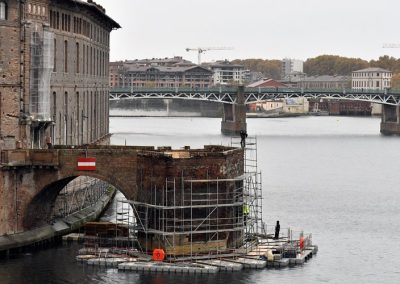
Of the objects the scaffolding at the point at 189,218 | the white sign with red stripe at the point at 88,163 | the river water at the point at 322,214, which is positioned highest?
the white sign with red stripe at the point at 88,163

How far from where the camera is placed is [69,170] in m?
59.7

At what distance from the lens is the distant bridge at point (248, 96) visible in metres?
176

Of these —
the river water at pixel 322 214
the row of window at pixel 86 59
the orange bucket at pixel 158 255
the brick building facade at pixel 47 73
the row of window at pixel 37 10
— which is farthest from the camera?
the row of window at pixel 86 59

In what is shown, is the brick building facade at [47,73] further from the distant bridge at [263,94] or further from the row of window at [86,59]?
the distant bridge at [263,94]

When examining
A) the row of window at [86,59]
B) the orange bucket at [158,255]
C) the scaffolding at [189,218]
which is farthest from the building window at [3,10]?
the orange bucket at [158,255]

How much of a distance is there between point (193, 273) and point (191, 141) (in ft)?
304

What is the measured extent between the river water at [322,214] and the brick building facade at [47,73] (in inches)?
287

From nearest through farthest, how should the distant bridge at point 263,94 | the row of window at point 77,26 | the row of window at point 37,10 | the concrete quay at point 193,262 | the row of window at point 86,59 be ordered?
the concrete quay at point 193,262
the row of window at point 37,10
the row of window at point 77,26
the row of window at point 86,59
the distant bridge at point 263,94

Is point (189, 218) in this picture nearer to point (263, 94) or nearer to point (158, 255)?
point (158, 255)

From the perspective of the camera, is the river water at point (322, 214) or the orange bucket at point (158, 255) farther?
the orange bucket at point (158, 255)

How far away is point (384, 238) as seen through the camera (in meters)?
68.9

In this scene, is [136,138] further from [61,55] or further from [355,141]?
[61,55]

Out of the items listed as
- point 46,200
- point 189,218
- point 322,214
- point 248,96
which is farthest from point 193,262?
point 248,96

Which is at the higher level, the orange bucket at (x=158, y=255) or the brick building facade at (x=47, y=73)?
the brick building facade at (x=47, y=73)
